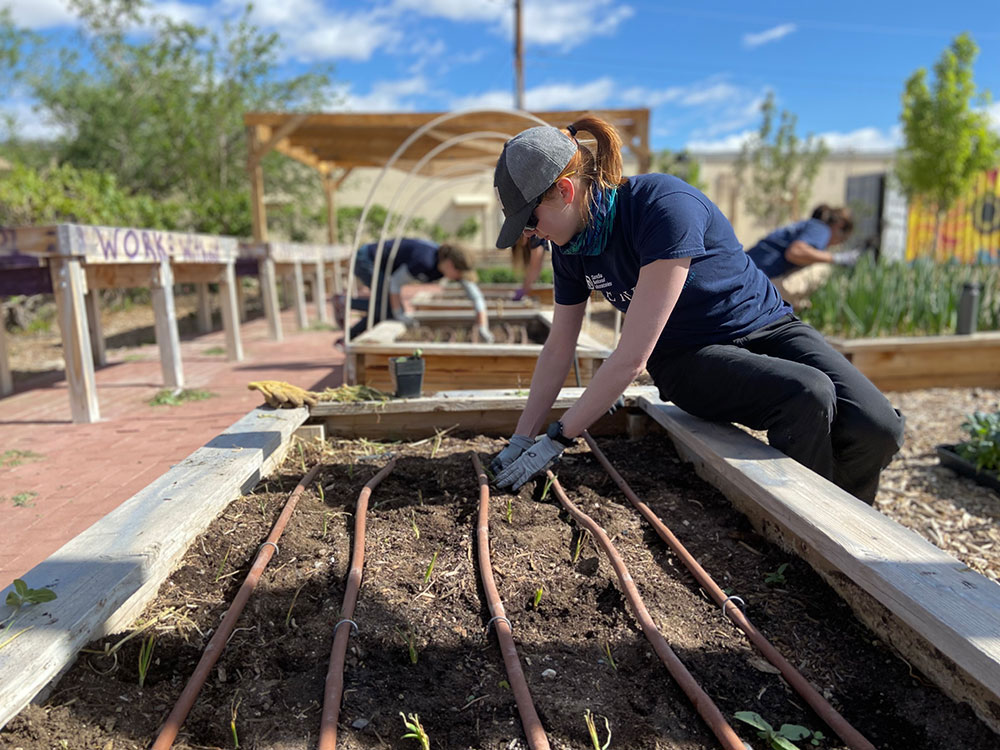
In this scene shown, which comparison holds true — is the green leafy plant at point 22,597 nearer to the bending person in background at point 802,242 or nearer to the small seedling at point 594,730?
the small seedling at point 594,730

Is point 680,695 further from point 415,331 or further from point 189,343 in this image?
point 189,343

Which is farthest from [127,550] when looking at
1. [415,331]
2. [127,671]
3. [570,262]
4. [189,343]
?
[189,343]

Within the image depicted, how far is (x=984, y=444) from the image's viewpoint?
127 inches

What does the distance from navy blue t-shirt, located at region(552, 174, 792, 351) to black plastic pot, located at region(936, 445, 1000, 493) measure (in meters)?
1.62

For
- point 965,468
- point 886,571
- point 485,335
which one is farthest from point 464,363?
point 886,571

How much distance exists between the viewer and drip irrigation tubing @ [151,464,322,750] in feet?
3.91

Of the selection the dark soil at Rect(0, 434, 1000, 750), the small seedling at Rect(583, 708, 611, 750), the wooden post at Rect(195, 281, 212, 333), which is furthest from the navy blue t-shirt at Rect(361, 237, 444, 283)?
the small seedling at Rect(583, 708, 611, 750)

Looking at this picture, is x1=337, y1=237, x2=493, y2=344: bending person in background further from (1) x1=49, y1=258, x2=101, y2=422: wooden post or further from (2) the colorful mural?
(2) the colorful mural

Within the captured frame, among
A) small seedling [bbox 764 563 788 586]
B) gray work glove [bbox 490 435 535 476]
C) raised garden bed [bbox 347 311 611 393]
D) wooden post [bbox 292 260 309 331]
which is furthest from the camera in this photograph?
wooden post [bbox 292 260 309 331]

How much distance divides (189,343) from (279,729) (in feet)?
24.0

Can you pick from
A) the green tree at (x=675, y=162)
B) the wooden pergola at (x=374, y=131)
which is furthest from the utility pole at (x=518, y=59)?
the wooden pergola at (x=374, y=131)

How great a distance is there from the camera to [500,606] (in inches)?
61.6

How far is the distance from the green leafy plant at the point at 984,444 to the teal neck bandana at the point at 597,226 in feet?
7.73

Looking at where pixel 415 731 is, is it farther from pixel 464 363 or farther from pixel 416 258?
pixel 416 258
